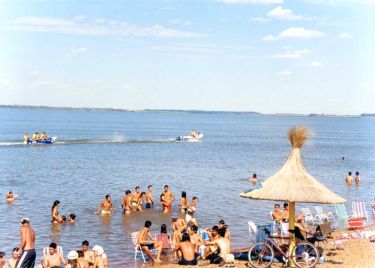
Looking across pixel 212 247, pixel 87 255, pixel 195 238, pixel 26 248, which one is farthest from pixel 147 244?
pixel 26 248

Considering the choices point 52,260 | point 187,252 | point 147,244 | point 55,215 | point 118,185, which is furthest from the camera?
point 118,185

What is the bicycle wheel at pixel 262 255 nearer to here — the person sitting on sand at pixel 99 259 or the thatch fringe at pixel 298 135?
the thatch fringe at pixel 298 135

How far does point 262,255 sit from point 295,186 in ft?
5.77

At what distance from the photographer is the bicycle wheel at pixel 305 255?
12.0 meters

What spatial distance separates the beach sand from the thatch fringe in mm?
2916

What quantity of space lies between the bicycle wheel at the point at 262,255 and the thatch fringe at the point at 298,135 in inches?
97.6

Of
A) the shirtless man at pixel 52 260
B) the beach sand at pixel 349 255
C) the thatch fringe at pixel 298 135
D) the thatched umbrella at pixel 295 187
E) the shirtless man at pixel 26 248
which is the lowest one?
the beach sand at pixel 349 255

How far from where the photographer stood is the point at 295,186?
40.6 feet

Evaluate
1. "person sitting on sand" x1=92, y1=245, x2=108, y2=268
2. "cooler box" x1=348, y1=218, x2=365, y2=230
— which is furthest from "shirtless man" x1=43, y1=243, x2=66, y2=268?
"cooler box" x1=348, y1=218, x2=365, y2=230

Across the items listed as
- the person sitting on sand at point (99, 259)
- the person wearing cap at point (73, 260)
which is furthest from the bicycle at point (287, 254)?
the person wearing cap at point (73, 260)

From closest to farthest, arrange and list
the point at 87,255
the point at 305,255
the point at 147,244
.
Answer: the point at 305,255
the point at 87,255
the point at 147,244

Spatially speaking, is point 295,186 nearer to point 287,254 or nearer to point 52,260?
point 287,254

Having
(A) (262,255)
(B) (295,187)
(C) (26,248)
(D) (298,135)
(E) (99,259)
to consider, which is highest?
(D) (298,135)

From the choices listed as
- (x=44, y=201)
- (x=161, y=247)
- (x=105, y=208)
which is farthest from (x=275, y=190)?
(x=44, y=201)
